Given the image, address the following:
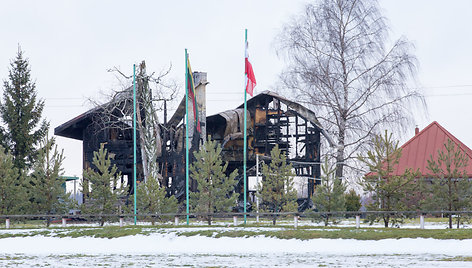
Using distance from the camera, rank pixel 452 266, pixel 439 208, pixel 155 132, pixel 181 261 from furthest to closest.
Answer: pixel 155 132 → pixel 439 208 → pixel 181 261 → pixel 452 266

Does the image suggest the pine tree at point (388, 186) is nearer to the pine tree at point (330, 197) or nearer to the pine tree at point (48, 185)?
the pine tree at point (330, 197)

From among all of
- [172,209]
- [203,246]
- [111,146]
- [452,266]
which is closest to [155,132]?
[111,146]

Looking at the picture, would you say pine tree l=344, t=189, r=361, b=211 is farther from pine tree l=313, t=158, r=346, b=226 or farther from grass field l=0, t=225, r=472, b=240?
grass field l=0, t=225, r=472, b=240

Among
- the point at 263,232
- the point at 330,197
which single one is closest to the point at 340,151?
the point at 330,197

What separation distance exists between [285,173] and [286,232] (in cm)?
940

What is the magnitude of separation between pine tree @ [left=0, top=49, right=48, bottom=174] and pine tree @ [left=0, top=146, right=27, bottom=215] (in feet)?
45.2

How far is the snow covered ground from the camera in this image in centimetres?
1870

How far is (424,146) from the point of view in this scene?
1751 inches

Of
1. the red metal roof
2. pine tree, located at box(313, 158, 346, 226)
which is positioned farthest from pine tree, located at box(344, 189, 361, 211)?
pine tree, located at box(313, 158, 346, 226)

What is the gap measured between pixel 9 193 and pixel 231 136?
18.1 m

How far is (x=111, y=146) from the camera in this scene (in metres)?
47.2

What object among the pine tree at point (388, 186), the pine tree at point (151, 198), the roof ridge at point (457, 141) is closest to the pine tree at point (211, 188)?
the pine tree at point (151, 198)

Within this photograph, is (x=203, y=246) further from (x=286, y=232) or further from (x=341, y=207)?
(x=341, y=207)

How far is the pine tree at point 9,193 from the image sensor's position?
34.8 metres
